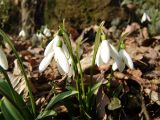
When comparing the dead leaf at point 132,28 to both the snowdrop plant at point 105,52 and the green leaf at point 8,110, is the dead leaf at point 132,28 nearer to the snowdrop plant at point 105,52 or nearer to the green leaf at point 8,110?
the snowdrop plant at point 105,52

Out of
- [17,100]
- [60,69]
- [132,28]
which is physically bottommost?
[132,28]

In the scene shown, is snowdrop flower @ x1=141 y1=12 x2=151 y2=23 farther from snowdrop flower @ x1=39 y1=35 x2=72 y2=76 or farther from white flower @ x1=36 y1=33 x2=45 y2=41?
snowdrop flower @ x1=39 y1=35 x2=72 y2=76

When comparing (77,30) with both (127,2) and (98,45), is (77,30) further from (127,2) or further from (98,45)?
(98,45)

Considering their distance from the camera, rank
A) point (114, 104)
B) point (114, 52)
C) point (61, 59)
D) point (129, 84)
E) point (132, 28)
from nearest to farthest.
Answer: point (61, 59) < point (114, 52) < point (114, 104) < point (129, 84) < point (132, 28)

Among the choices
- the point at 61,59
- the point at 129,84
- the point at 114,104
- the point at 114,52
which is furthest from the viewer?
the point at 129,84

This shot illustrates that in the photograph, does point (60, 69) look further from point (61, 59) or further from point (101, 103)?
point (101, 103)

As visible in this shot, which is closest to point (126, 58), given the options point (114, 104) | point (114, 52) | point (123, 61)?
point (123, 61)

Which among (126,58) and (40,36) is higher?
(126,58)

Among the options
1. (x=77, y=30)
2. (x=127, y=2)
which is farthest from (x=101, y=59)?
(x=127, y=2)
